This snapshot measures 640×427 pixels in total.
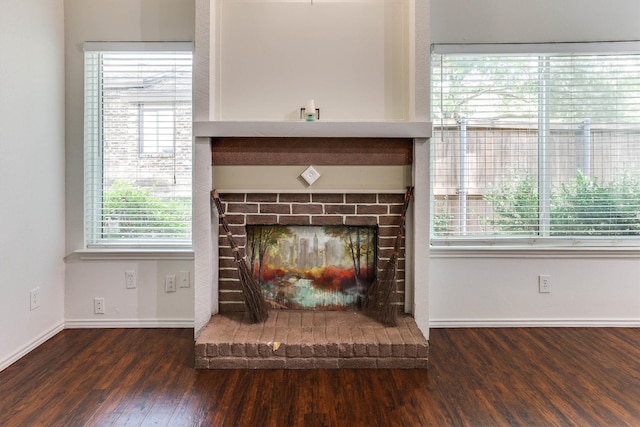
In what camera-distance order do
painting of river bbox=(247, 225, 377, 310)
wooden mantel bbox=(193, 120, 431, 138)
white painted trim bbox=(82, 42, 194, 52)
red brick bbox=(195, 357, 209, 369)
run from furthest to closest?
white painted trim bbox=(82, 42, 194, 52) < painting of river bbox=(247, 225, 377, 310) < wooden mantel bbox=(193, 120, 431, 138) < red brick bbox=(195, 357, 209, 369)

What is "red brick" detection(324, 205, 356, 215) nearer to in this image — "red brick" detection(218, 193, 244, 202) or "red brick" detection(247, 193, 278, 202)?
"red brick" detection(247, 193, 278, 202)

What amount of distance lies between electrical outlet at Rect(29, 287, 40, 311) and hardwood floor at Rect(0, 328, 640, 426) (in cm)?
28

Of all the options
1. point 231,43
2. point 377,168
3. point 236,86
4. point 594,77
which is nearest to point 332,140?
point 377,168

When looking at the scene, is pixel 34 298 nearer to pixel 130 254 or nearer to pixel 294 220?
pixel 130 254

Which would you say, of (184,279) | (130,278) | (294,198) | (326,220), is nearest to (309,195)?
(294,198)

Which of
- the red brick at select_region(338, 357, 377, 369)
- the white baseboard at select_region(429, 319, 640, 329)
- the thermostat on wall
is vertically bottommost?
the red brick at select_region(338, 357, 377, 369)

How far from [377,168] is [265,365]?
4.72 feet

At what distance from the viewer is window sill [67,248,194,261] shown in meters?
2.90

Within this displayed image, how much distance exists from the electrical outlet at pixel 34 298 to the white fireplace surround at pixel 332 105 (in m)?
1.08

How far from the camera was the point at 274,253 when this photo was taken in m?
2.74

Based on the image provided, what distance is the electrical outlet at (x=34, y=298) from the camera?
253 cm

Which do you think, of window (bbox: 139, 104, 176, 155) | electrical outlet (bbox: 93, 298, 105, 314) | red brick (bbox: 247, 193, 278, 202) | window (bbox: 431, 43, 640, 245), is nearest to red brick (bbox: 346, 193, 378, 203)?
red brick (bbox: 247, 193, 278, 202)

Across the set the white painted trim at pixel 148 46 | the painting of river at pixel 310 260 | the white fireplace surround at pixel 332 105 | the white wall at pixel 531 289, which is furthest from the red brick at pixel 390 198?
the white painted trim at pixel 148 46

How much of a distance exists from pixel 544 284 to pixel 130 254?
317 cm
